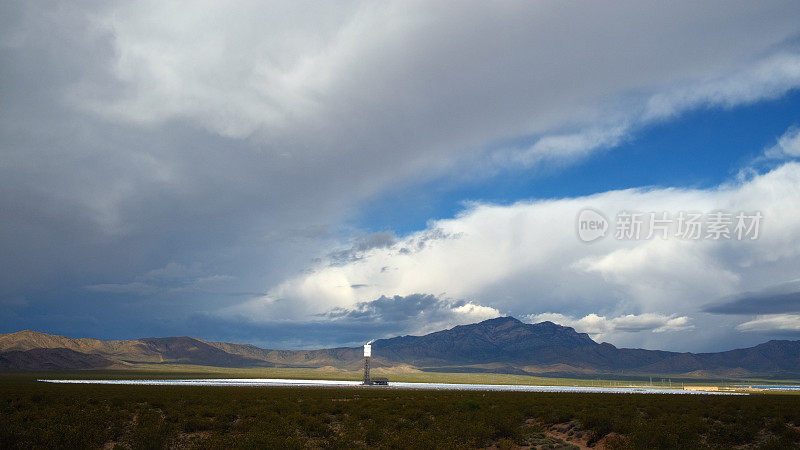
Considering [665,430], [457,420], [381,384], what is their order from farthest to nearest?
[381,384] → [457,420] → [665,430]

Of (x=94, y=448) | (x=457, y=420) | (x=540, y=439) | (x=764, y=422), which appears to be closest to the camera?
(x=94, y=448)

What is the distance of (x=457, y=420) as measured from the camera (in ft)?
110

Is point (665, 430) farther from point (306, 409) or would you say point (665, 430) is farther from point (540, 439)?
point (306, 409)

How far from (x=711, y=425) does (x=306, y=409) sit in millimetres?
29087

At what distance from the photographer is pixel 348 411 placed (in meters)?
39.5

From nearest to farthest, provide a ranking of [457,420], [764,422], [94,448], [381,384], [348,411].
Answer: [94,448] → [457,420] → [764,422] → [348,411] → [381,384]

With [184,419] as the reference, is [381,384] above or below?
below

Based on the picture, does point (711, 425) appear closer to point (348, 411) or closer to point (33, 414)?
point (348, 411)

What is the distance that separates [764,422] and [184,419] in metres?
39.9

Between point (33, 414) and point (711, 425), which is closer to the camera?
point (33, 414)

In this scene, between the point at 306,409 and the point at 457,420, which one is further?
the point at 306,409

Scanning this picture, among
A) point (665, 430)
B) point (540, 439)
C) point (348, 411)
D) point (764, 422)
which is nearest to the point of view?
point (665, 430)

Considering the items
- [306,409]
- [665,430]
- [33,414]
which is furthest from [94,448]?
[665,430]

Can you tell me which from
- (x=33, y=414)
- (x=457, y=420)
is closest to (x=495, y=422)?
(x=457, y=420)
